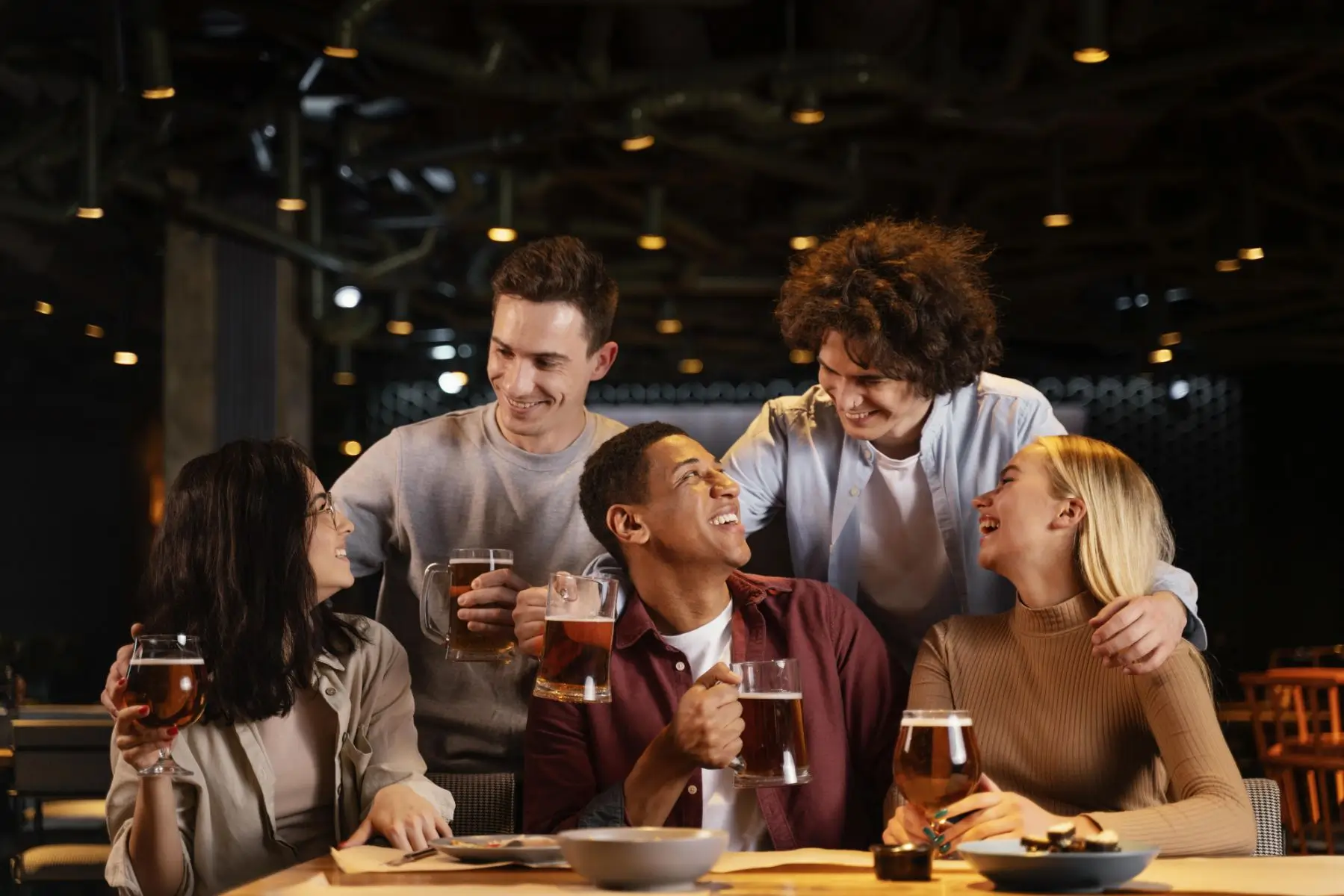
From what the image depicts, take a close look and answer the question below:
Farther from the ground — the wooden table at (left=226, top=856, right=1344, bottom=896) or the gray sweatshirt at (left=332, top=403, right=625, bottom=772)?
the gray sweatshirt at (left=332, top=403, right=625, bottom=772)

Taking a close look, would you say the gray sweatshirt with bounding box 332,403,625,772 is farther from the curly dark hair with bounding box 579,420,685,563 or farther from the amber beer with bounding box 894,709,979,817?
the amber beer with bounding box 894,709,979,817

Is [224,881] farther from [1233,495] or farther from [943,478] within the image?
[1233,495]

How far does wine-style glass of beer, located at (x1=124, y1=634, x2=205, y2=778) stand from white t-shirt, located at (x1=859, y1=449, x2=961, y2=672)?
1429 mm

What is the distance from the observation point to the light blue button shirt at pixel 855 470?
10.2 ft

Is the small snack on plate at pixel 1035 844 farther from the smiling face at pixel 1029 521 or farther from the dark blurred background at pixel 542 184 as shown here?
the dark blurred background at pixel 542 184

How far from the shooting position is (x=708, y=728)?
2.23m

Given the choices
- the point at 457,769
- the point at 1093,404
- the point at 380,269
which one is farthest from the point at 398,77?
the point at 1093,404

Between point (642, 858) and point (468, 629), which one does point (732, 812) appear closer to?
point (468, 629)

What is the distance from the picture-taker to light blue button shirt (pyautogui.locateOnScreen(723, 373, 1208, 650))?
3.10 metres

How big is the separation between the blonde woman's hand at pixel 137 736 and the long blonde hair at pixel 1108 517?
59.8 inches

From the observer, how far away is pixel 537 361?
313 centimetres

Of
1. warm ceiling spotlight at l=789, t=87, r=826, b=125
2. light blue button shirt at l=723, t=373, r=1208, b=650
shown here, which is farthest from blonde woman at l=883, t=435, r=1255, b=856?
warm ceiling spotlight at l=789, t=87, r=826, b=125

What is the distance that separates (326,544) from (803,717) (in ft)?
2.99

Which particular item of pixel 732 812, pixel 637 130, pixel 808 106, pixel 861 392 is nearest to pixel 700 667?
pixel 732 812
